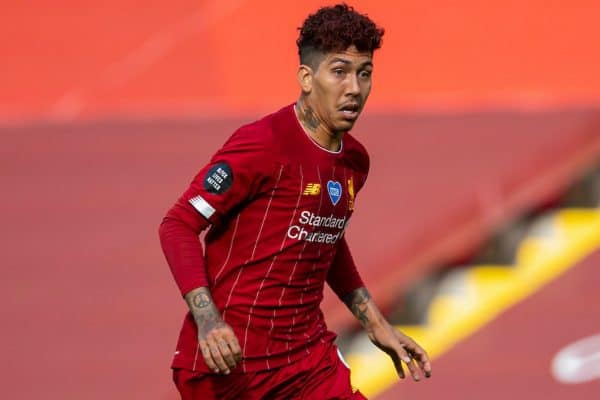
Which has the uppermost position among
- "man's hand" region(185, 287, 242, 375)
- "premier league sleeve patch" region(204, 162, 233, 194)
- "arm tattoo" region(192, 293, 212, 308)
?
"premier league sleeve patch" region(204, 162, 233, 194)

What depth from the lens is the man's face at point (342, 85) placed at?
306 cm

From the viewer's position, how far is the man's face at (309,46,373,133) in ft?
10.0

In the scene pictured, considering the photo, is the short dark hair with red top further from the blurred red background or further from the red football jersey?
the blurred red background

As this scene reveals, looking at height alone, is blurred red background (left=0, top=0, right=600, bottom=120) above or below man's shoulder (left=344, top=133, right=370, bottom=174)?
above

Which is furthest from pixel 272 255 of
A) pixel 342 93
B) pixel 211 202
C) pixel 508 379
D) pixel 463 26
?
pixel 463 26

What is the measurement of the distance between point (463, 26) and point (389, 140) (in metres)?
0.98

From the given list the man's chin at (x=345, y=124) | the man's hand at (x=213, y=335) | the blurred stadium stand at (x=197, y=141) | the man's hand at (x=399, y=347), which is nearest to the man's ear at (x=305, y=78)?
the man's chin at (x=345, y=124)

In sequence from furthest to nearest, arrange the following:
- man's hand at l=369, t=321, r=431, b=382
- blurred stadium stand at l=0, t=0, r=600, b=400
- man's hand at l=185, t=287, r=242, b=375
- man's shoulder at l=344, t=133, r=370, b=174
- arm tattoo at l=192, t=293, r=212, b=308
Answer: blurred stadium stand at l=0, t=0, r=600, b=400 < man's hand at l=369, t=321, r=431, b=382 < man's shoulder at l=344, t=133, r=370, b=174 < arm tattoo at l=192, t=293, r=212, b=308 < man's hand at l=185, t=287, r=242, b=375

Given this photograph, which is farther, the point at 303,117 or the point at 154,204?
the point at 154,204

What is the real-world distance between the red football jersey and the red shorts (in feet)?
0.09

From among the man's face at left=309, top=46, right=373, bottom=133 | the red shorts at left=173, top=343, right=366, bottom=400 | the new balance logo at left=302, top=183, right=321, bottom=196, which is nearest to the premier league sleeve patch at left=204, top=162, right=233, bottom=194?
the new balance logo at left=302, top=183, right=321, bottom=196

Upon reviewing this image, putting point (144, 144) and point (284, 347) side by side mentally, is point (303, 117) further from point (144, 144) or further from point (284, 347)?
point (144, 144)

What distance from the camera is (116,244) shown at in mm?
7555

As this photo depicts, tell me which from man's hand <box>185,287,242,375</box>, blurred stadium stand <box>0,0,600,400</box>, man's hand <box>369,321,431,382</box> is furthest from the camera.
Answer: blurred stadium stand <box>0,0,600,400</box>
